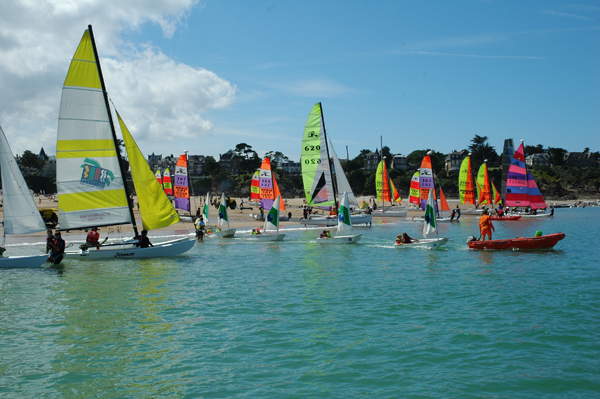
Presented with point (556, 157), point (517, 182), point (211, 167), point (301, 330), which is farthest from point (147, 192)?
point (556, 157)

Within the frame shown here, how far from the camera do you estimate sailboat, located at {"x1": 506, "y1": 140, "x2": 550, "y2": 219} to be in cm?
4950

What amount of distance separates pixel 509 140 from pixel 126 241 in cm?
4440

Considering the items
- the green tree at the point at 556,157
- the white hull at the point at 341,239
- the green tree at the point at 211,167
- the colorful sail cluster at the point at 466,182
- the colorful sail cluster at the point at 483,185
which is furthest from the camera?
the green tree at the point at 556,157

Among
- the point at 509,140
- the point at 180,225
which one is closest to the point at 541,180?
the point at 509,140

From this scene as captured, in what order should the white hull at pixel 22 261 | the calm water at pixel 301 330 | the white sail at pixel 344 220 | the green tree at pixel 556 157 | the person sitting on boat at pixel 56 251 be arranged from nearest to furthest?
the calm water at pixel 301 330 < the white hull at pixel 22 261 < the person sitting on boat at pixel 56 251 < the white sail at pixel 344 220 < the green tree at pixel 556 157

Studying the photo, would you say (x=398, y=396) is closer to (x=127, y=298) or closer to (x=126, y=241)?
(x=127, y=298)

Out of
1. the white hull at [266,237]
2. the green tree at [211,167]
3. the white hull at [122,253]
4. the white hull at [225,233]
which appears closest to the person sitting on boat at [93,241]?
the white hull at [122,253]

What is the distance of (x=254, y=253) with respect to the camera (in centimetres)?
2714

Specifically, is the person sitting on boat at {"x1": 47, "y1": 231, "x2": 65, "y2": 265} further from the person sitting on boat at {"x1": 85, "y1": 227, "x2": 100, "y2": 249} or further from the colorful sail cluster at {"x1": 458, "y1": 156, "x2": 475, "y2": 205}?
the colorful sail cluster at {"x1": 458, "y1": 156, "x2": 475, "y2": 205}

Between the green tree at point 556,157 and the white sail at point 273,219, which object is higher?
the green tree at point 556,157

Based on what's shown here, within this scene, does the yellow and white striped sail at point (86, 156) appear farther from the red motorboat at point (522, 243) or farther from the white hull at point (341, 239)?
the red motorboat at point (522, 243)

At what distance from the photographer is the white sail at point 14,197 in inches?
795

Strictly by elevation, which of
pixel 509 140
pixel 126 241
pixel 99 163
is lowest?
pixel 126 241

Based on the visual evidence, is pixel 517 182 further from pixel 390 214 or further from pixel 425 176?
pixel 390 214
